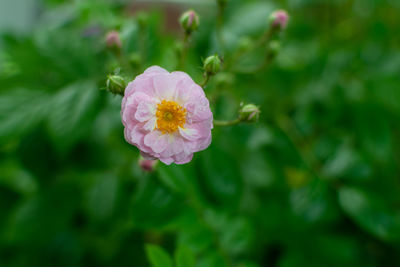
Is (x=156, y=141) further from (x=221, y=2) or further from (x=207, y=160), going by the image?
(x=221, y=2)

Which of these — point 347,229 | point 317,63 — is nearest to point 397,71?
point 317,63

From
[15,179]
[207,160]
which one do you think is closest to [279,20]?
[207,160]

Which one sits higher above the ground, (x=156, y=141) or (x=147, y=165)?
(x=156, y=141)

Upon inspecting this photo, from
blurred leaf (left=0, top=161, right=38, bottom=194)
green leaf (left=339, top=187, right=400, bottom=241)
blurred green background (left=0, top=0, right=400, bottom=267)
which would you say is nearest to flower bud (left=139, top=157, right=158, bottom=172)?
blurred green background (left=0, top=0, right=400, bottom=267)

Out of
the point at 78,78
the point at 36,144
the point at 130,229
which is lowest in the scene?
the point at 130,229

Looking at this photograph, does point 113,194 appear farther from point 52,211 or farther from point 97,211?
point 52,211

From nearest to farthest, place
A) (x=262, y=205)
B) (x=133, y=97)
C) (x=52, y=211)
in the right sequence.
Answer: (x=133, y=97)
(x=52, y=211)
(x=262, y=205)

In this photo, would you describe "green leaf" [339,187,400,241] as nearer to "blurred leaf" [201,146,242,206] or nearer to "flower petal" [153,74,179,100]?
"blurred leaf" [201,146,242,206]
